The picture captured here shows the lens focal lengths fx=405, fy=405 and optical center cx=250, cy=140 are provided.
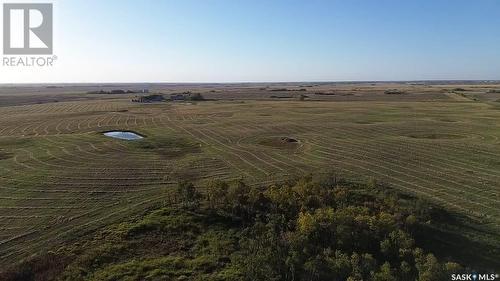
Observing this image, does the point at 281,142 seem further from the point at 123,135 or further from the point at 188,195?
the point at 188,195

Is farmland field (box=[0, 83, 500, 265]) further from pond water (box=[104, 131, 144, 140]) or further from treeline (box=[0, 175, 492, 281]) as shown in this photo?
treeline (box=[0, 175, 492, 281])

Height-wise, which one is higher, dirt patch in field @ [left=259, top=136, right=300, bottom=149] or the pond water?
dirt patch in field @ [left=259, top=136, right=300, bottom=149]

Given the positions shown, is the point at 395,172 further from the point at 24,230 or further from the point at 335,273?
the point at 24,230

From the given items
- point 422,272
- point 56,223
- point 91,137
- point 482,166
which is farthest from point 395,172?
point 91,137

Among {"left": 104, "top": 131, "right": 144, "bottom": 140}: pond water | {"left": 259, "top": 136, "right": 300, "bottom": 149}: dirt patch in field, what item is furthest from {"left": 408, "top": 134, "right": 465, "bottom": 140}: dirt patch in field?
{"left": 104, "top": 131, "right": 144, "bottom": 140}: pond water

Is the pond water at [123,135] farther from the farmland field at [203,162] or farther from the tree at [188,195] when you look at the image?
the tree at [188,195]
